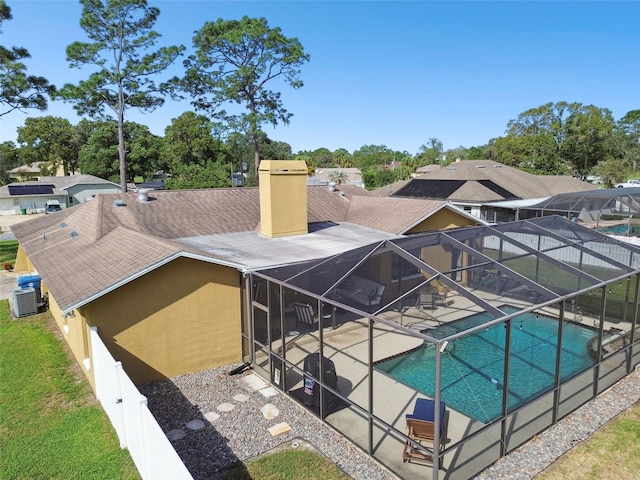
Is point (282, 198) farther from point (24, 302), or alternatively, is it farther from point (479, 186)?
point (479, 186)

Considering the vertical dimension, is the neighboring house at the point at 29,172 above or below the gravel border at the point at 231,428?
above

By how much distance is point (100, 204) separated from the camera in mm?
14406

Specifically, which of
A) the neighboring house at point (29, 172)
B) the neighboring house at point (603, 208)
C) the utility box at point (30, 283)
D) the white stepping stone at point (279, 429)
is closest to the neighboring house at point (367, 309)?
the white stepping stone at point (279, 429)

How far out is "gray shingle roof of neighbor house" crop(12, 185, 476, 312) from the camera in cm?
984

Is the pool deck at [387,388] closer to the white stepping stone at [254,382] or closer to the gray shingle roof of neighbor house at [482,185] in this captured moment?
the white stepping stone at [254,382]

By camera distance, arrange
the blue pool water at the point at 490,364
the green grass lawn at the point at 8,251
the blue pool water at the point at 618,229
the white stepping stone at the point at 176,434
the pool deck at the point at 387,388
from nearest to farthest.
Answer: the pool deck at the point at 387,388 < the white stepping stone at the point at 176,434 < the blue pool water at the point at 490,364 < the green grass lawn at the point at 8,251 < the blue pool water at the point at 618,229

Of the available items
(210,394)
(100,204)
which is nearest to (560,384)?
(210,394)

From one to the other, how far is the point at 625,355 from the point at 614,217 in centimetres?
1934

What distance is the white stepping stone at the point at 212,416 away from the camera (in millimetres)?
8422

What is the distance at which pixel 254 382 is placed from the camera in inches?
394

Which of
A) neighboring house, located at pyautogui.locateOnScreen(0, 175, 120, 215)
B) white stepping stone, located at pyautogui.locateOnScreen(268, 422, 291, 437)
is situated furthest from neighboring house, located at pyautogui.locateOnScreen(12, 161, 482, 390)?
neighboring house, located at pyautogui.locateOnScreen(0, 175, 120, 215)

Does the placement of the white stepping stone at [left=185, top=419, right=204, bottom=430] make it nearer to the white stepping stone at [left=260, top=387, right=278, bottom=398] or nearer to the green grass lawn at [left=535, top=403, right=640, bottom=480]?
the white stepping stone at [left=260, top=387, right=278, bottom=398]

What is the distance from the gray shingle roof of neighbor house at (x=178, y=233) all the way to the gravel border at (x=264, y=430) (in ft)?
9.12

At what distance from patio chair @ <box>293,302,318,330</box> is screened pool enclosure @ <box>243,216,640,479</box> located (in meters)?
0.03
